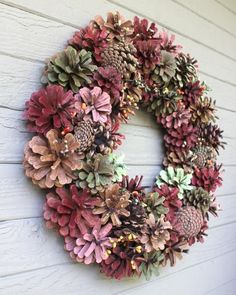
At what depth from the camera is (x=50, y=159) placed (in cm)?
100

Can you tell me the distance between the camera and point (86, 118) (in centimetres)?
107

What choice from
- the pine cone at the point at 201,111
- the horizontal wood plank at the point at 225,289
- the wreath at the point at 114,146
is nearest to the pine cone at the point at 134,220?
the wreath at the point at 114,146

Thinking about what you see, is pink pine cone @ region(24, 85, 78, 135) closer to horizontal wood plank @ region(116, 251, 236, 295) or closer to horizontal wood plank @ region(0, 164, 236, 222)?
horizontal wood plank @ region(0, 164, 236, 222)

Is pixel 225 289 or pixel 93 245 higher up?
pixel 93 245

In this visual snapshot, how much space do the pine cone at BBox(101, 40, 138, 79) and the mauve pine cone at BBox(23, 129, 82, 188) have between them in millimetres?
271

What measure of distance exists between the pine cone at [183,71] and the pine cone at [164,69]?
43 millimetres

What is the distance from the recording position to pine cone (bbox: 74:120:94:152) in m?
1.05

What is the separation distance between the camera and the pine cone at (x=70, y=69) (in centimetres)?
107

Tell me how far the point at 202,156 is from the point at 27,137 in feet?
2.28

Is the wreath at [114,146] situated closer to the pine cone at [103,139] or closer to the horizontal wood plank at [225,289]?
the pine cone at [103,139]

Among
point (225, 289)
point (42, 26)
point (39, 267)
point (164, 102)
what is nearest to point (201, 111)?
point (164, 102)

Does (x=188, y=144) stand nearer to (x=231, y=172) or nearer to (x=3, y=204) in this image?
(x=231, y=172)

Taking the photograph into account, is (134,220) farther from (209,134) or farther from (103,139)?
(209,134)

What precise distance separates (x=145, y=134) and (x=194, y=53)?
0.47m
